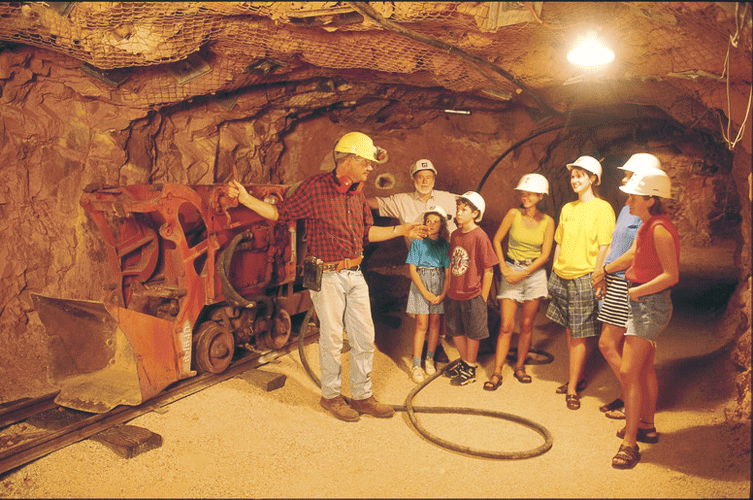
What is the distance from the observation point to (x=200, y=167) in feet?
19.7

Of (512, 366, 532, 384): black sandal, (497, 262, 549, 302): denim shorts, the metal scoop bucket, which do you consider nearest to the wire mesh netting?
(497, 262, 549, 302): denim shorts

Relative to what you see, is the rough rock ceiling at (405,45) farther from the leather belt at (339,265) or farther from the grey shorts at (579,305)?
the leather belt at (339,265)

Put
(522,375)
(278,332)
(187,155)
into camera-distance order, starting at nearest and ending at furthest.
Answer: (522,375)
(278,332)
(187,155)

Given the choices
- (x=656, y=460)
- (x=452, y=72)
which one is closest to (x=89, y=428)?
(x=656, y=460)

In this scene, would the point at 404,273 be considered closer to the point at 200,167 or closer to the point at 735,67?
the point at 200,167

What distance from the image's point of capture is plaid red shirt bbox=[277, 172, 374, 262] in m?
3.91

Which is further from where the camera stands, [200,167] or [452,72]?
[200,167]

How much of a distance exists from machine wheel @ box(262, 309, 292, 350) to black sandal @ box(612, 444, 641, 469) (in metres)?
3.37

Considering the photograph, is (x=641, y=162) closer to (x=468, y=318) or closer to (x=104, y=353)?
(x=468, y=318)

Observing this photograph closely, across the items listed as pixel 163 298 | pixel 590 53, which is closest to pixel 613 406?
pixel 590 53

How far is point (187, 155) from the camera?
590 cm

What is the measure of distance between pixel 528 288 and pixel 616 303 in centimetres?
104

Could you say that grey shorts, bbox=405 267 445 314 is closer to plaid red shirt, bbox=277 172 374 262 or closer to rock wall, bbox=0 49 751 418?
plaid red shirt, bbox=277 172 374 262

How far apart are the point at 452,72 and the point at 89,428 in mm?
4540
